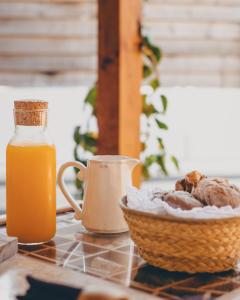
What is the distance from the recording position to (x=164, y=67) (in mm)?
4027

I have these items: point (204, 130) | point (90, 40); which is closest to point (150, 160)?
point (90, 40)

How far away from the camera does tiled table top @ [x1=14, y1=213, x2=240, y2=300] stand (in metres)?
1.12

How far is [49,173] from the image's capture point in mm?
1405

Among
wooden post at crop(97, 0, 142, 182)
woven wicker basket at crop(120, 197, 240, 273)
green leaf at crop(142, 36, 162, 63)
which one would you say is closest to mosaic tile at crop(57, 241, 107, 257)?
woven wicker basket at crop(120, 197, 240, 273)

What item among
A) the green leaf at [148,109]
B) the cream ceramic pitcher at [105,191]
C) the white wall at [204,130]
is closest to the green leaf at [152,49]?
the green leaf at [148,109]

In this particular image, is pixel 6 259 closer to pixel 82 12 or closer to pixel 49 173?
pixel 49 173

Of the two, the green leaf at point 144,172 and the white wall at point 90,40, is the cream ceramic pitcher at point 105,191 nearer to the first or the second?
the green leaf at point 144,172

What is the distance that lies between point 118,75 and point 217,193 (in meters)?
1.77

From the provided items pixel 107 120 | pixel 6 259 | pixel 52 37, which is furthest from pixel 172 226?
pixel 52 37

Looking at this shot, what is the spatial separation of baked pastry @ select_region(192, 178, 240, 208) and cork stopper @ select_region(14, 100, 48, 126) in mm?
381

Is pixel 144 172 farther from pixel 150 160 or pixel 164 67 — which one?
pixel 164 67

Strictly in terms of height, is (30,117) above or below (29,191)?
above

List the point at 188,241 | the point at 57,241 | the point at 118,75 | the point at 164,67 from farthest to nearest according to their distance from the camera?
the point at 164,67, the point at 118,75, the point at 57,241, the point at 188,241

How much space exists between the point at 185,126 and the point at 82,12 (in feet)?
3.74
